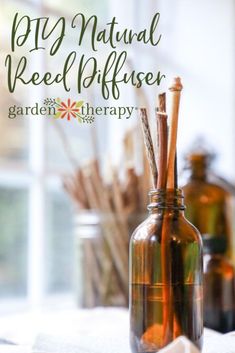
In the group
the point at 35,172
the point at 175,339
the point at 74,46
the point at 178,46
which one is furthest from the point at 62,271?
the point at 175,339

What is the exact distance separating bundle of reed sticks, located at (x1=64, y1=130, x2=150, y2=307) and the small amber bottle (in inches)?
7.1

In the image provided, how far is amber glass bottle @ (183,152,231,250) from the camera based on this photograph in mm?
1245

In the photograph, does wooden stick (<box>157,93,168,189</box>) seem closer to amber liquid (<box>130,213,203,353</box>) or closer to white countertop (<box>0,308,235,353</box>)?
amber liquid (<box>130,213,203,353</box>)

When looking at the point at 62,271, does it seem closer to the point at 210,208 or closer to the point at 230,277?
the point at 210,208

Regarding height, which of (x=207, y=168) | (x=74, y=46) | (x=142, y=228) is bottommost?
(x=142, y=228)

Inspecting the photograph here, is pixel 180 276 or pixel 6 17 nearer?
pixel 180 276

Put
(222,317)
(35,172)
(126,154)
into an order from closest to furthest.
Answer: (222,317), (126,154), (35,172)

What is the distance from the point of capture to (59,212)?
144 cm

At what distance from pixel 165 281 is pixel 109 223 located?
48cm

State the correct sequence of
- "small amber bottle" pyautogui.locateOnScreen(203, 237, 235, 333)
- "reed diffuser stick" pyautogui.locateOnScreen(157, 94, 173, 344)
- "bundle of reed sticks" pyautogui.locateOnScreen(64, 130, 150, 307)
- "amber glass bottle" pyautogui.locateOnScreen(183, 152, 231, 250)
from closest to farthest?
"reed diffuser stick" pyautogui.locateOnScreen(157, 94, 173, 344)
"small amber bottle" pyautogui.locateOnScreen(203, 237, 235, 333)
"bundle of reed sticks" pyautogui.locateOnScreen(64, 130, 150, 307)
"amber glass bottle" pyautogui.locateOnScreen(183, 152, 231, 250)

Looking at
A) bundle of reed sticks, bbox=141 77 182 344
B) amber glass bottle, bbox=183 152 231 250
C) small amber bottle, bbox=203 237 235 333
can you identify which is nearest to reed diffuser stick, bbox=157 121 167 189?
bundle of reed sticks, bbox=141 77 182 344

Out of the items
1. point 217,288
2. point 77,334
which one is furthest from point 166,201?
point 217,288

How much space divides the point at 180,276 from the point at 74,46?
838mm

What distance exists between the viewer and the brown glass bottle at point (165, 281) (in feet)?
2.18
